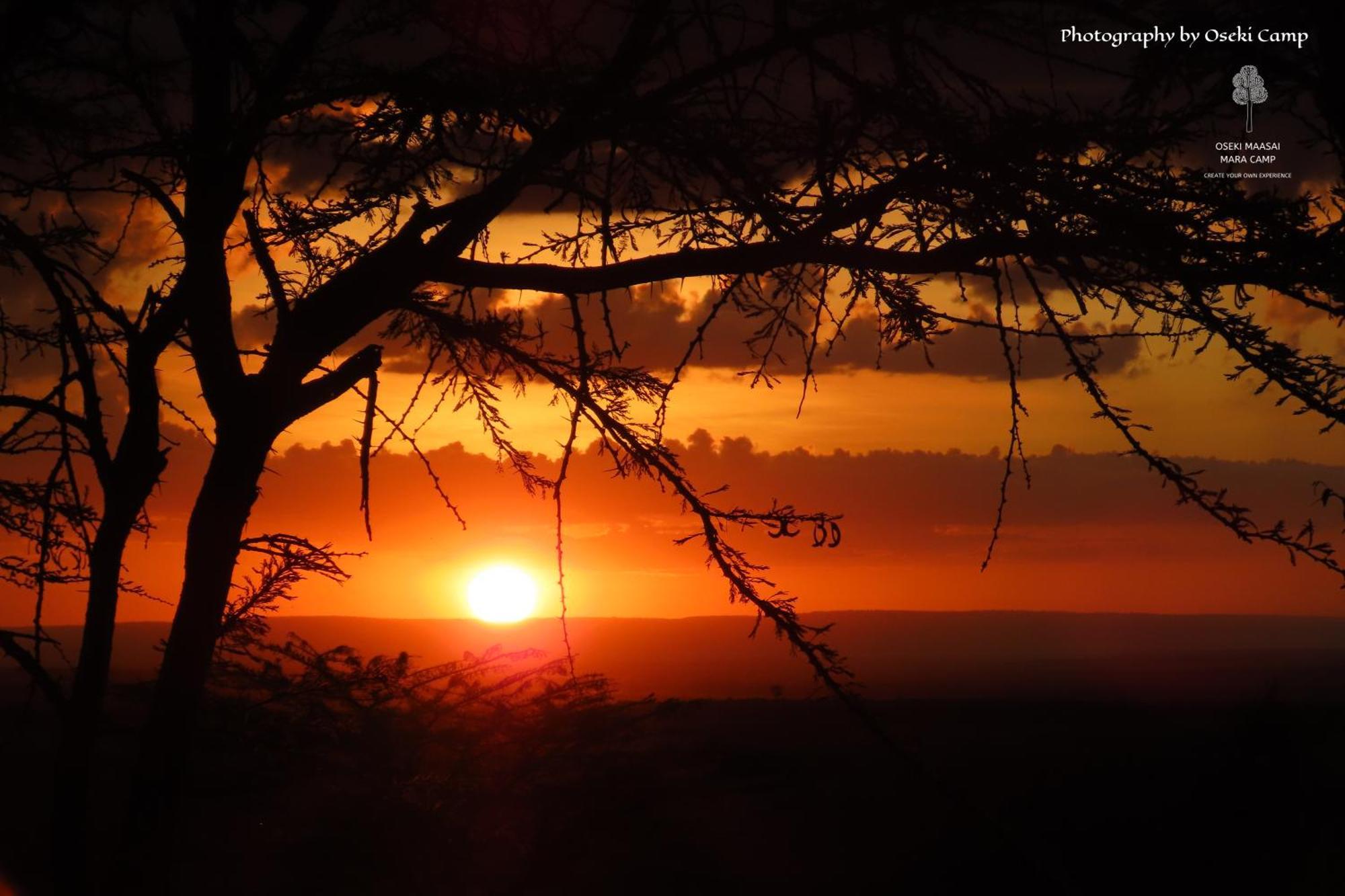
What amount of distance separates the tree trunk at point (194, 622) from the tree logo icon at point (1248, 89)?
4.23 metres

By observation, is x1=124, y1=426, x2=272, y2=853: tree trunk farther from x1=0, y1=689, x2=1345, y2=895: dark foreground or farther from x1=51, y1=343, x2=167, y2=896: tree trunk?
x1=0, y1=689, x2=1345, y2=895: dark foreground

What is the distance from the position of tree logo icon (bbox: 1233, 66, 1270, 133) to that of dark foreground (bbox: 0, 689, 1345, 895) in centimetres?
497

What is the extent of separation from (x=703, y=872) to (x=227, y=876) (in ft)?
12.5

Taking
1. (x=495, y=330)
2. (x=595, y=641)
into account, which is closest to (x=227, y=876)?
A: (x=495, y=330)

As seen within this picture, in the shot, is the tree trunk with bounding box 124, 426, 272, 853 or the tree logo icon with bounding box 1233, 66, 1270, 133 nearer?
the tree logo icon with bounding box 1233, 66, 1270, 133

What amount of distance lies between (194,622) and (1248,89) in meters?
4.78

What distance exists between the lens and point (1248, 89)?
3.68 meters

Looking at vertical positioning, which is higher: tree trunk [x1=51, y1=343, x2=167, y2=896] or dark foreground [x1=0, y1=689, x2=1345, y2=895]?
tree trunk [x1=51, y1=343, x2=167, y2=896]

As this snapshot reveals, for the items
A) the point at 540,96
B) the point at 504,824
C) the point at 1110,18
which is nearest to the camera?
the point at 1110,18

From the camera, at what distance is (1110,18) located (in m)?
4.03

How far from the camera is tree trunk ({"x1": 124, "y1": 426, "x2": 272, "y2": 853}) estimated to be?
16.0 ft

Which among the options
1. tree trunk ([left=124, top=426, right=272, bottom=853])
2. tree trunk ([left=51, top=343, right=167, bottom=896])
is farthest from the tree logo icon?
tree trunk ([left=51, top=343, right=167, bottom=896])

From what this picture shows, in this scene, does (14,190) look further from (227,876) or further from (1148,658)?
(1148,658)

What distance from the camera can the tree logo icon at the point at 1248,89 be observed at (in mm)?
3637
